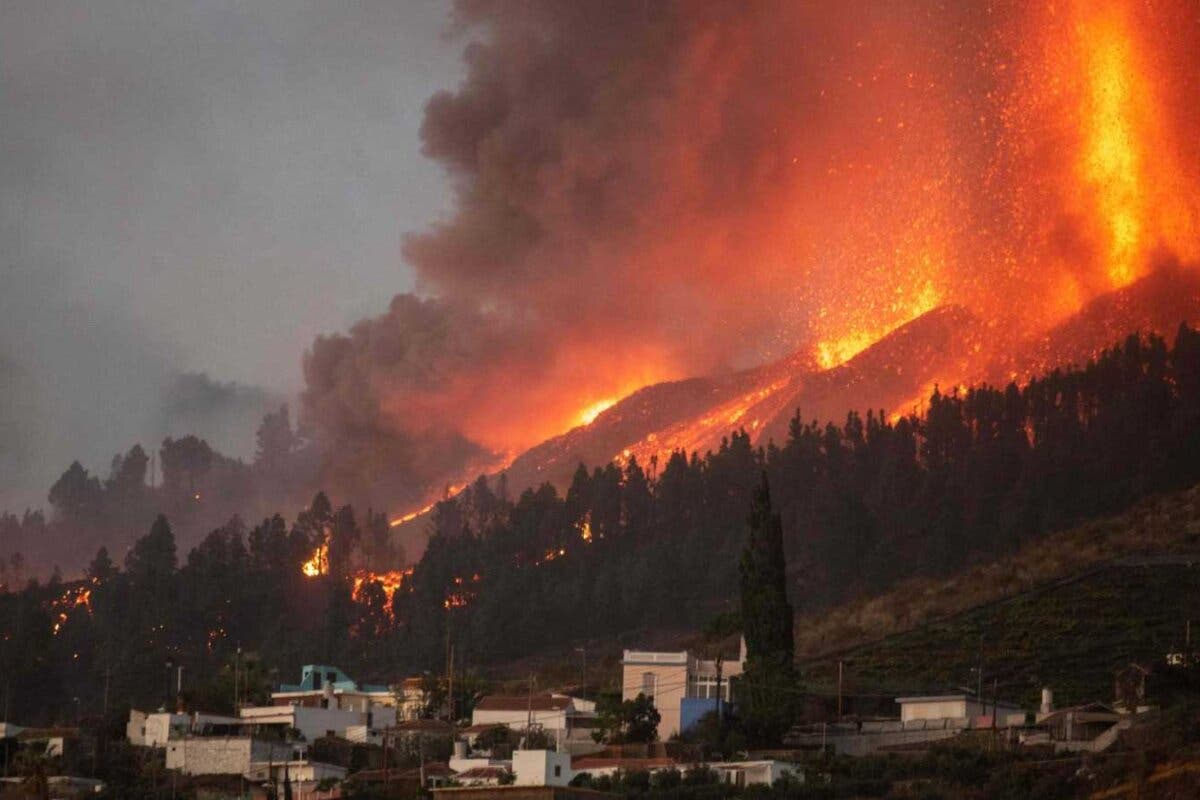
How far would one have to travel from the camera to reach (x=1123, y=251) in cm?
14762

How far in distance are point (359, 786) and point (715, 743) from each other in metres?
10.8

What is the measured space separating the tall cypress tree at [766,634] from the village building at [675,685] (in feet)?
4.42

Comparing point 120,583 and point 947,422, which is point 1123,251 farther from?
point 120,583

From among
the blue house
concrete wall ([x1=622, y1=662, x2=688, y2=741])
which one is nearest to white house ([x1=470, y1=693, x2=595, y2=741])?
concrete wall ([x1=622, y1=662, x2=688, y2=741])

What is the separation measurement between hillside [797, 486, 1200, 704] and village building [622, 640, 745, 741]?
3.84m

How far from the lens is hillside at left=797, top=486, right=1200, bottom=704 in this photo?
261 feet

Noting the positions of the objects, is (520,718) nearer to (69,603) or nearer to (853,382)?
(69,603)

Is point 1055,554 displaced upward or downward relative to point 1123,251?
downward

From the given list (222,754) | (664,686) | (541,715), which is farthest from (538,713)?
(222,754)

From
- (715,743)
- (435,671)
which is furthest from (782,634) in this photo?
(435,671)

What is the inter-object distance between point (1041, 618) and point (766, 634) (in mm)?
17385

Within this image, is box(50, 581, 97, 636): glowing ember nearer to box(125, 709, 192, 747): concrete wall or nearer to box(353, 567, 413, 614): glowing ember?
box(353, 567, 413, 614): glowing ember

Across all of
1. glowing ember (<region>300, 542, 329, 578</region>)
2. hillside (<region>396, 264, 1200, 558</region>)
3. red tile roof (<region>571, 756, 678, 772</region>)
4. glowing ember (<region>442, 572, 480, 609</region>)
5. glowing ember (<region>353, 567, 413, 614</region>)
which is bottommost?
red tile roof (<region>571, 756, 678, 772</region>)

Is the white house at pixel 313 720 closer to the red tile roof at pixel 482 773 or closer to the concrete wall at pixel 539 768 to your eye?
the red tile roof at pixel 482 773
